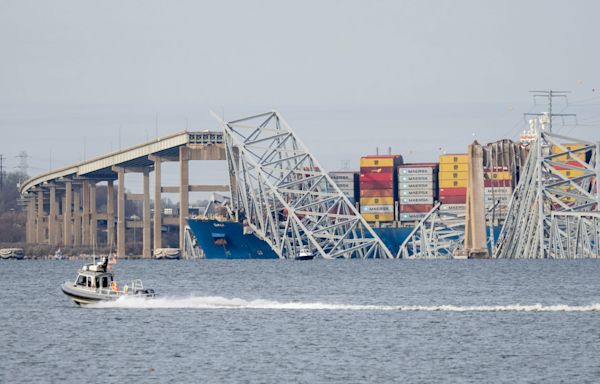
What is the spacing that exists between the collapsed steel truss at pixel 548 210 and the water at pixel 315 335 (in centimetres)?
4385

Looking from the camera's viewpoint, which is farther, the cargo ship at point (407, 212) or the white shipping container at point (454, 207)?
the white shipping container at point (454, 207)

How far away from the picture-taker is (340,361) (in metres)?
61.9

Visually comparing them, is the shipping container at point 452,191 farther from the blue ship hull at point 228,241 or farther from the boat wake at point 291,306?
the boat wake at point 291,306

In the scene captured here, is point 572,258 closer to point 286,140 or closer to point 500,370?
point 286,140

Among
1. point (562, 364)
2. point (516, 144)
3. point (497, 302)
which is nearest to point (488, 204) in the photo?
point (516, 144)

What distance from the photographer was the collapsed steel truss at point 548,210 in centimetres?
15675

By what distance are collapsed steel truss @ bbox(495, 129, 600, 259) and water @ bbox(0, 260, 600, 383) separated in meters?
43.8

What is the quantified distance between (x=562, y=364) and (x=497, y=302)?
106 feet

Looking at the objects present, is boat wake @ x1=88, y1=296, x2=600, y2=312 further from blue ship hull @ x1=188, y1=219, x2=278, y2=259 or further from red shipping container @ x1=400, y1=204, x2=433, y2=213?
red shipping container @ x1=400, y1=204, x2=433, y2=213

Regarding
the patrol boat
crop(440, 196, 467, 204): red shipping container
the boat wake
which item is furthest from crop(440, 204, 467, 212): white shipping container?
the patrol boat

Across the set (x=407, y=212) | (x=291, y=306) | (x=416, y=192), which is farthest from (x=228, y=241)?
(x=291, y=306)

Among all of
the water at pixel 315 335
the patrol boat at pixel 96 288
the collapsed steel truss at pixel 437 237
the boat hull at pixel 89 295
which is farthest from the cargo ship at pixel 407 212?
the patrol boat at pixel 96 288

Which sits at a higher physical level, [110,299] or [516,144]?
[516,144]

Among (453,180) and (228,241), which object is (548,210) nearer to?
(453,180)
